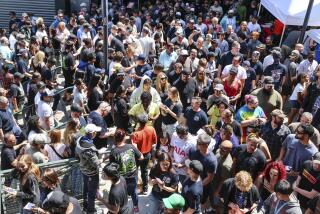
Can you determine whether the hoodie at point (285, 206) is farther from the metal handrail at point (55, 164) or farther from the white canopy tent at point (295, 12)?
the white canopy tent at point (295, 12)

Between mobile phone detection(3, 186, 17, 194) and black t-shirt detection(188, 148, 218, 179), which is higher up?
black t-shirt detection(188, 148, 218, 179)

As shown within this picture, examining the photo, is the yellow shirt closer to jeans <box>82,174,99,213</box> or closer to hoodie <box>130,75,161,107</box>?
hoodie <box>130,75,161,107</box>

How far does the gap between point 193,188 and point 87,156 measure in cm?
155

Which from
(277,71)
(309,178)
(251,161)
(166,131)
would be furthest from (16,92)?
(309,178)

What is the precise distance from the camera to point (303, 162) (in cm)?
568

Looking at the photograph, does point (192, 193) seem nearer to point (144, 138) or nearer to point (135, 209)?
point (144, 138)

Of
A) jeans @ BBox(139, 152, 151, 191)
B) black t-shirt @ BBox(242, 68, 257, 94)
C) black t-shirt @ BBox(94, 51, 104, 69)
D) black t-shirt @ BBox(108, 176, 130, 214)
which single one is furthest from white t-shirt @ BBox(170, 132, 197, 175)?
black t-shirt @ BBox(94, 51, 104, 69)

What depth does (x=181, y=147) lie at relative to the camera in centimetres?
593

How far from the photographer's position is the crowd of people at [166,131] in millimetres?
5094

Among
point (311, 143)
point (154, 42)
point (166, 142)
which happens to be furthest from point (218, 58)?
point (311, 143)

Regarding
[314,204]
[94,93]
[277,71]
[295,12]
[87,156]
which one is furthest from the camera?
[295,12]

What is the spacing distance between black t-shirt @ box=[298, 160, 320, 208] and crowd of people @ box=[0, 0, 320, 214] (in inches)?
0.5

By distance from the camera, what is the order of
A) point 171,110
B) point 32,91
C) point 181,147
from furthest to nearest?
1. point 32,91
2. point 171,110
3. point 181,147

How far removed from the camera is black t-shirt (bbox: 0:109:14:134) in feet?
22.4
